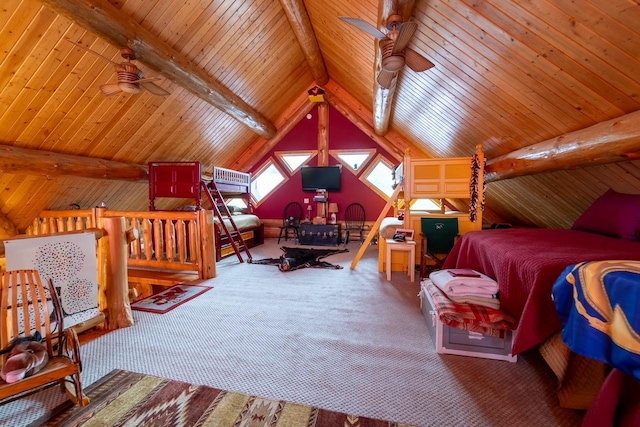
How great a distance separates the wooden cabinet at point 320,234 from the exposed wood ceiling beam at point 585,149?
3.59m

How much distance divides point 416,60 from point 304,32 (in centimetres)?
255

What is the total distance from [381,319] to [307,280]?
1320 mm

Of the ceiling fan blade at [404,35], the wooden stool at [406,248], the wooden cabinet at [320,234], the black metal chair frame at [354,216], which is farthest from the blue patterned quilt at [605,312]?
the black metal chair frame at [354,216]

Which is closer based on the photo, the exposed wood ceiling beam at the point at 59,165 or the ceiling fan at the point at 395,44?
the ceiling fan at the point at 395,44

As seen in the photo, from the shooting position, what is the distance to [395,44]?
2.07 m

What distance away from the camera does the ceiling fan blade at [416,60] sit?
219 cm

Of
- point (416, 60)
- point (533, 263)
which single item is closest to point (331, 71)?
point (416, 60)

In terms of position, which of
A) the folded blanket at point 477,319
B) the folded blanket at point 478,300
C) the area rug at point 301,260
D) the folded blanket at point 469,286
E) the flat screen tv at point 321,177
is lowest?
the area rug at point 301,260

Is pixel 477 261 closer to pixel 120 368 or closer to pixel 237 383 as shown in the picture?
pixel 237 383

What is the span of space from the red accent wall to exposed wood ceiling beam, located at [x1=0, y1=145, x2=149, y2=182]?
340 centimetres

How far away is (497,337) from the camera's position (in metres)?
1.77

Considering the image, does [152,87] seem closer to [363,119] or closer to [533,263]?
[533,263]

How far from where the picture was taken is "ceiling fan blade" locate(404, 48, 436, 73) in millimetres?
2186

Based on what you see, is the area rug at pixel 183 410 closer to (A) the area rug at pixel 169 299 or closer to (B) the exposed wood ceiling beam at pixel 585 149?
(A) the area rug at pixel 169 299
